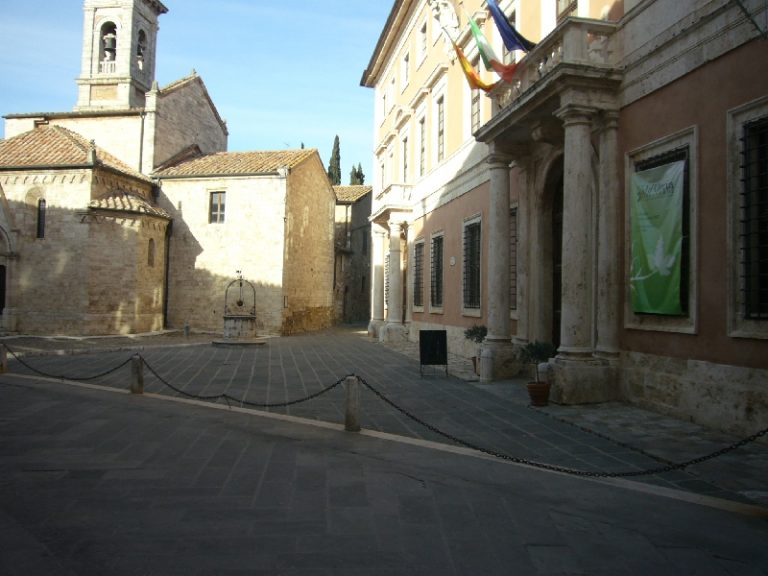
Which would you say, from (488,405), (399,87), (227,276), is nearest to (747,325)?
(488,405)

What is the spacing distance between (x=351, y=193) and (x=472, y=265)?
25278 millimetres

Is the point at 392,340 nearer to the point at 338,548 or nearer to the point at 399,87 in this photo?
the point at 399,87

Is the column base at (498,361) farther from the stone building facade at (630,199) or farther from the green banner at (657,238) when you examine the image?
the green banner at (657,238)

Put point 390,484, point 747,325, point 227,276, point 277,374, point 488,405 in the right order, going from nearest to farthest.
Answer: point 390,484 < point 747,325 < point 488,405 < point 277,374 < point 227,276

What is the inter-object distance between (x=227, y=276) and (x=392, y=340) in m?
8.60

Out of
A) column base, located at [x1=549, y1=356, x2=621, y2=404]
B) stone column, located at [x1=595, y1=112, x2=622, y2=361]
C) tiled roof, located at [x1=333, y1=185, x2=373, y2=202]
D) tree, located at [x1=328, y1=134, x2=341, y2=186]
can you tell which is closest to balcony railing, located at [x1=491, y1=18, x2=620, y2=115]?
stone column, located at [x1=595, y1=112, x2=622, y2=361]

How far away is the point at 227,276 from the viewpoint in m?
25.0

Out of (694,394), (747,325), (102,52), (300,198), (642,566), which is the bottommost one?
(642,566)

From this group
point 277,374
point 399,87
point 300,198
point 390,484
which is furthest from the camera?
point 300,198

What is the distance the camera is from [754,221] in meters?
6.18

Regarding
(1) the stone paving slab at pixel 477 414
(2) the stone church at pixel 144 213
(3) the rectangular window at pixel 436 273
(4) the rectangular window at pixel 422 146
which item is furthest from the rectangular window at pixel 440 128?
(2) the stone church at pixel 144 213

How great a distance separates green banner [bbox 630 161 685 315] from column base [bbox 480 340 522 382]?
3.25 meters

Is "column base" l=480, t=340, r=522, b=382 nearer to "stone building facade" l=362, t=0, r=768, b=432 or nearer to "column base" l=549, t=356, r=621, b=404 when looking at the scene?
"stone building facade" l=362, t=0, r=768, b=432

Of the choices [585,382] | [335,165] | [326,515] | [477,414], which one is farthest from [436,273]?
[335,165]
